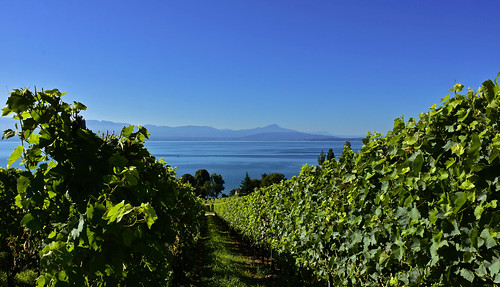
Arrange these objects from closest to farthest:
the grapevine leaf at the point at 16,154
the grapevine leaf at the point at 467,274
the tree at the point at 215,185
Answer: the grapevine leaf at the point at 16,154 → the grapevine leaf at the point at 467,274 → the tree at the point at 215,185

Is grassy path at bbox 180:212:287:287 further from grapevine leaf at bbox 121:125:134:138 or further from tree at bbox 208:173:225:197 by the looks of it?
tree at bbox 208:173:225:197

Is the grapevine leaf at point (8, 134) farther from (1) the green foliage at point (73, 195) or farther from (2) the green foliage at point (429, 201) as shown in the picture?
(2) the green foliage at point (429, 201)

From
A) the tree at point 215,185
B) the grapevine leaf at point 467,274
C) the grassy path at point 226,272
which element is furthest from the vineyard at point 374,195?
the tree at point 215,185

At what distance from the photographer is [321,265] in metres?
5.23

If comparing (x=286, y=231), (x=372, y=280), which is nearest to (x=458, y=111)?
(x=372, y=280)

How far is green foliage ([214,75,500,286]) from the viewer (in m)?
2.19

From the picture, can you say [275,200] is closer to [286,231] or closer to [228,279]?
[286,231]

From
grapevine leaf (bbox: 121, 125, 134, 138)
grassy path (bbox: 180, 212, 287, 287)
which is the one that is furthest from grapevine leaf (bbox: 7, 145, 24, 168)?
grassy path (bbox: 180, 212, 287, 287)

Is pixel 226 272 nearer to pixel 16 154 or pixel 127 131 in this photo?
pixel 127 131

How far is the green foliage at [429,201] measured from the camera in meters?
2.19

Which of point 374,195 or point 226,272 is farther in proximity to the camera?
point 226,272

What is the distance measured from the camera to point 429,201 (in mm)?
2604

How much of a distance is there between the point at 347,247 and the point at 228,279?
17.8 feet

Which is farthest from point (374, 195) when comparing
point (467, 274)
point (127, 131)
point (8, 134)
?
point (8, 134)
